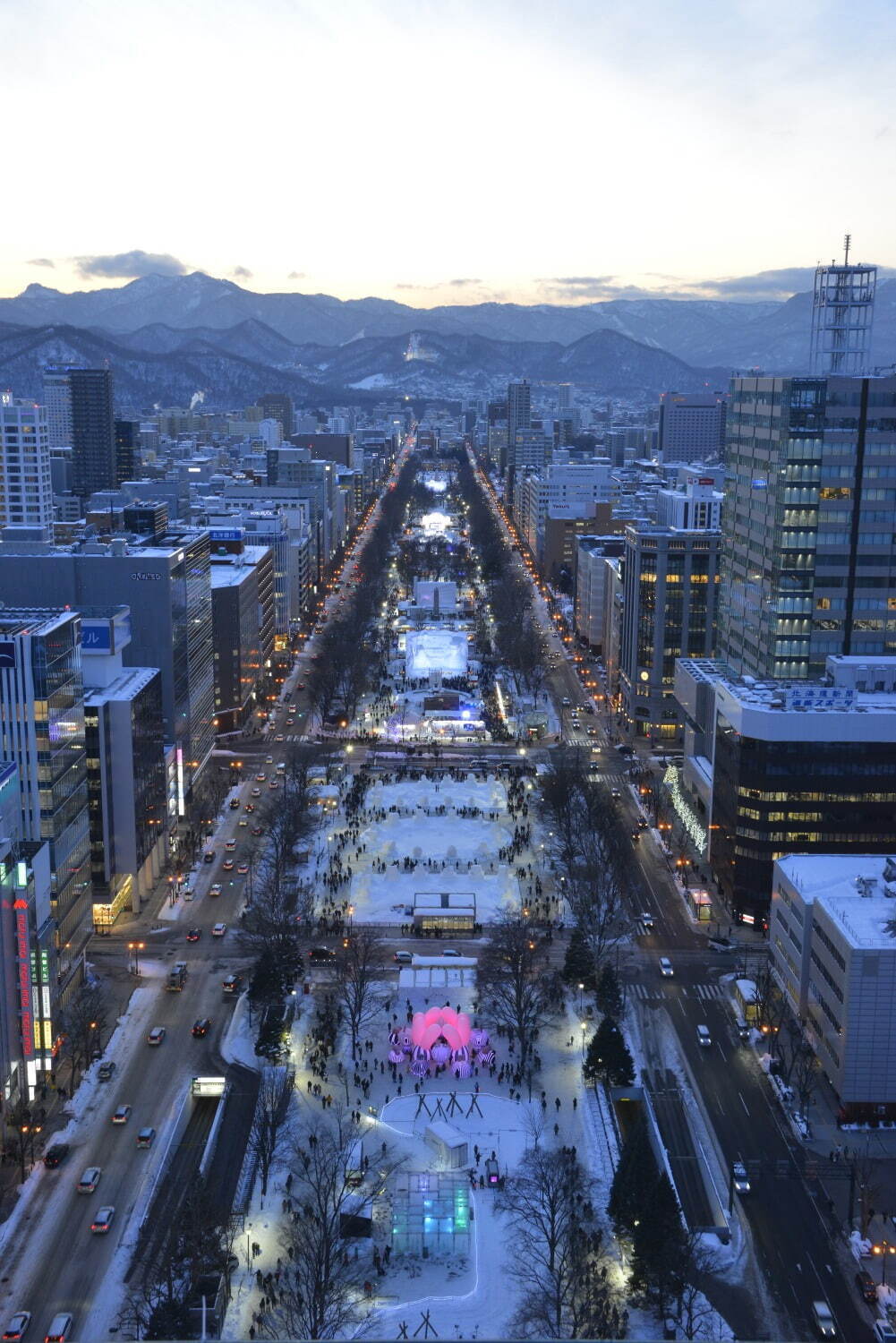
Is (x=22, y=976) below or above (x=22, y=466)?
→ below

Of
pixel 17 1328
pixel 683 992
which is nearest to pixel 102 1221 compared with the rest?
pixel 17 1328

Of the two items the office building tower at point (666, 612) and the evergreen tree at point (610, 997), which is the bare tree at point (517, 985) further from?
the office building tower at point (666, 612)

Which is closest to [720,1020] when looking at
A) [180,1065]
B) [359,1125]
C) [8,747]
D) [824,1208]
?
[824,1208]

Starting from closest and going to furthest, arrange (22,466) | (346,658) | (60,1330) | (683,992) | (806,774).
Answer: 1. (60,1330)
2. (683,992)
3. (806,774)
4. (346,658)
5. (22,466)

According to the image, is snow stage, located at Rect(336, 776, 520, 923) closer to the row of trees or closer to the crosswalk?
the crosswalk

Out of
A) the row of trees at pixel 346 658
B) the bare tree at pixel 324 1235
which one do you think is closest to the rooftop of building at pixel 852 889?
the bare tree at pixel 324 1235

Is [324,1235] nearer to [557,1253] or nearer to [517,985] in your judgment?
[557,1253]
